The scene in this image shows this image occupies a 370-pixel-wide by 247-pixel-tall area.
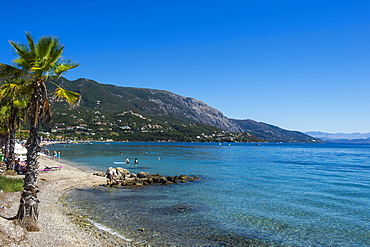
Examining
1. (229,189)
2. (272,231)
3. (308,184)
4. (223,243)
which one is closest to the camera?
(223,243)

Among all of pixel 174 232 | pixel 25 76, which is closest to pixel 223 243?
pixel 174 232

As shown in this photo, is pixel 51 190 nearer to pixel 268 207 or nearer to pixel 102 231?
pixel 102 231

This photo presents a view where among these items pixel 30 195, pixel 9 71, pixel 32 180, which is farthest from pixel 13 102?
pixel 30 195

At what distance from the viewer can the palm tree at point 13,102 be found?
1115cm

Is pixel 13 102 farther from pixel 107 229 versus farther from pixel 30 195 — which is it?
pixel 107 229

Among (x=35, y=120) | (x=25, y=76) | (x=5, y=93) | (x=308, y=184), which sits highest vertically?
(x=25, y=76)

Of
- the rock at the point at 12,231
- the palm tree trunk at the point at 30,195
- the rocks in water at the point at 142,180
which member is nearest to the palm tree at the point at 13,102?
the palm tree trunk at the point at 30,195

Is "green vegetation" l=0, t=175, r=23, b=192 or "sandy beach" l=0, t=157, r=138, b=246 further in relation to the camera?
"green vegetation" l=0, t=175, r=23, b=192

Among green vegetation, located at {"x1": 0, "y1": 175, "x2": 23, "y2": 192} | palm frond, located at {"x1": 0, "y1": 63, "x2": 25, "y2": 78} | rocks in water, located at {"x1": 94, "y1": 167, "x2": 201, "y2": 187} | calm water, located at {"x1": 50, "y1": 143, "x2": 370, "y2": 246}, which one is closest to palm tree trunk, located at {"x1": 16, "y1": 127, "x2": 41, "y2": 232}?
palm frond, located at {"x1": 0, "y1": 63, "x2": 25, "y2": 78}

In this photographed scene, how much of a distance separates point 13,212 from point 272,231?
12942 mm

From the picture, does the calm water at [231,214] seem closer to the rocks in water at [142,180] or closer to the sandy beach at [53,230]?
the sandy beach at [53,230]

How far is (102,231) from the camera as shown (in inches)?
493

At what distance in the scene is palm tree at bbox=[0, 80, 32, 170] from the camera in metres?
11.1

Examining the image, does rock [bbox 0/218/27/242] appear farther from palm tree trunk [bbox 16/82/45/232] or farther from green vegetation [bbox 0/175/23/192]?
green vegetation [bbox 0/175/23/192]
